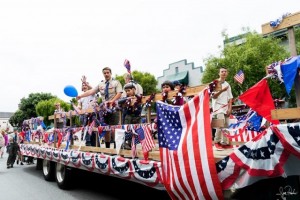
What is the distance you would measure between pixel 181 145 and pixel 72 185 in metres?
4.85

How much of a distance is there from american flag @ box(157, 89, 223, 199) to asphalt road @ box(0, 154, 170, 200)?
8.20ft

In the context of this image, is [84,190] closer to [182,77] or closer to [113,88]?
[113,88]

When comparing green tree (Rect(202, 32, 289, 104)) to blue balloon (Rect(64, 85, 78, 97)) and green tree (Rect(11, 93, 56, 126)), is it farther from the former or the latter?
green tree (Rect(11, 93, 56, 126))

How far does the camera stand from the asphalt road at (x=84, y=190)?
6.39 metres

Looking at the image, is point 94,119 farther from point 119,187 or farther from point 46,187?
point 46,187

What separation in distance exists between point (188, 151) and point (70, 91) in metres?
4.19

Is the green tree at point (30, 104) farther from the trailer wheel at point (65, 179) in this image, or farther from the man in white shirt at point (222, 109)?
the man in white shirt at point (222, 109)

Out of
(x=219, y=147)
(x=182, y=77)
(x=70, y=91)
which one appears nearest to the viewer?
(x=219, y=147)

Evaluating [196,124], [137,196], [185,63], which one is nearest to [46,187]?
[137,196]

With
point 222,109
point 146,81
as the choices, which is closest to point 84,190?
point 222,109

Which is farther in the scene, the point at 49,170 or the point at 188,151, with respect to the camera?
the point at 49,170

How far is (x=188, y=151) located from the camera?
10.4 feet

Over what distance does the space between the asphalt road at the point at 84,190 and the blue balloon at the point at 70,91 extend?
7.34 feet

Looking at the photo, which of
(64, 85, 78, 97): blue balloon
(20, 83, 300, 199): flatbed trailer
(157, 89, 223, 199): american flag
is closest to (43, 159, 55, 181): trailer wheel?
(20, 83, 300, 199): flatbed trailer
